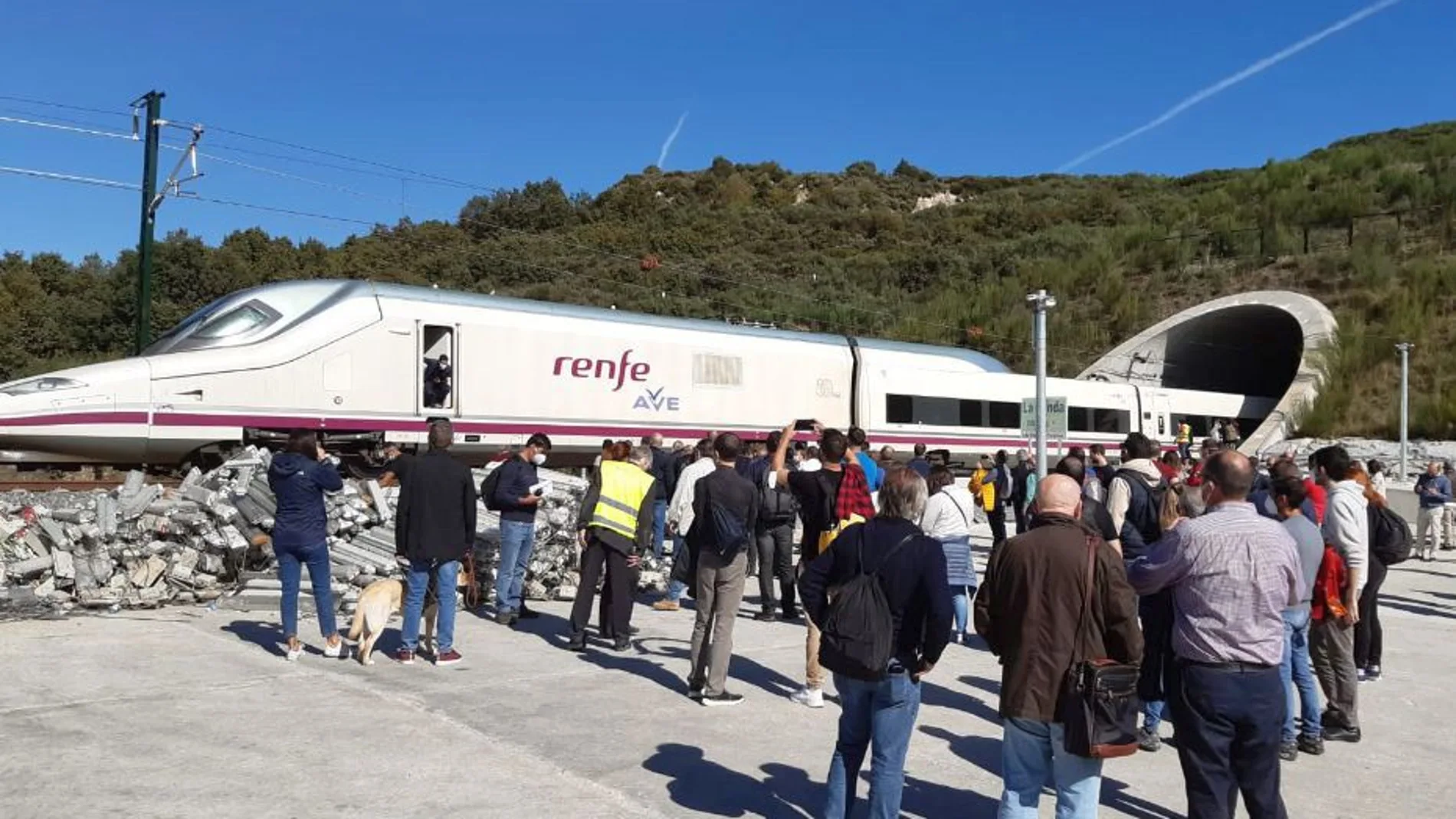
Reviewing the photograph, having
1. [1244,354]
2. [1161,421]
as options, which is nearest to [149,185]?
[1161,421]

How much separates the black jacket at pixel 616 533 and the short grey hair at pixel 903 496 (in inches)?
153

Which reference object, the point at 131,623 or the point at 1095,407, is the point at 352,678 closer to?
the point at 131,623

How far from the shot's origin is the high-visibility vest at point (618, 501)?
8.18 metres

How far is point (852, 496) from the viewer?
Result: 6.83 metres

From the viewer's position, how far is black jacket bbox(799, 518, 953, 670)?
14.2ft

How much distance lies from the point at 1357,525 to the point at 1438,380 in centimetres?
2748

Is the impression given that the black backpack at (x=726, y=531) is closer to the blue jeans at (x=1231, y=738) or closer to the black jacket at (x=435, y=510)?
the black jacket at (x=435, y=510)

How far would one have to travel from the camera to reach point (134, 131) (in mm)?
21094

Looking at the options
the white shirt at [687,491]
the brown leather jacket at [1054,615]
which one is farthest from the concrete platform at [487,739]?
the white shirt at [687,491]

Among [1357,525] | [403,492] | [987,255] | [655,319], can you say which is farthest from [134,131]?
[987,255]

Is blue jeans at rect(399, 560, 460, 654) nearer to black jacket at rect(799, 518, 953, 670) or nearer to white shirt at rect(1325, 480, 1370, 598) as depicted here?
black jacket at rect(799, 518, 953, 670)

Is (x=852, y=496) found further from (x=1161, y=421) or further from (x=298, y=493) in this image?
(x=1161, y=421)

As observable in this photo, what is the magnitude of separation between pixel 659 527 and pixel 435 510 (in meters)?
4.84

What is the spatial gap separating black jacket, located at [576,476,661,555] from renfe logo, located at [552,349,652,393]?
9162mm
